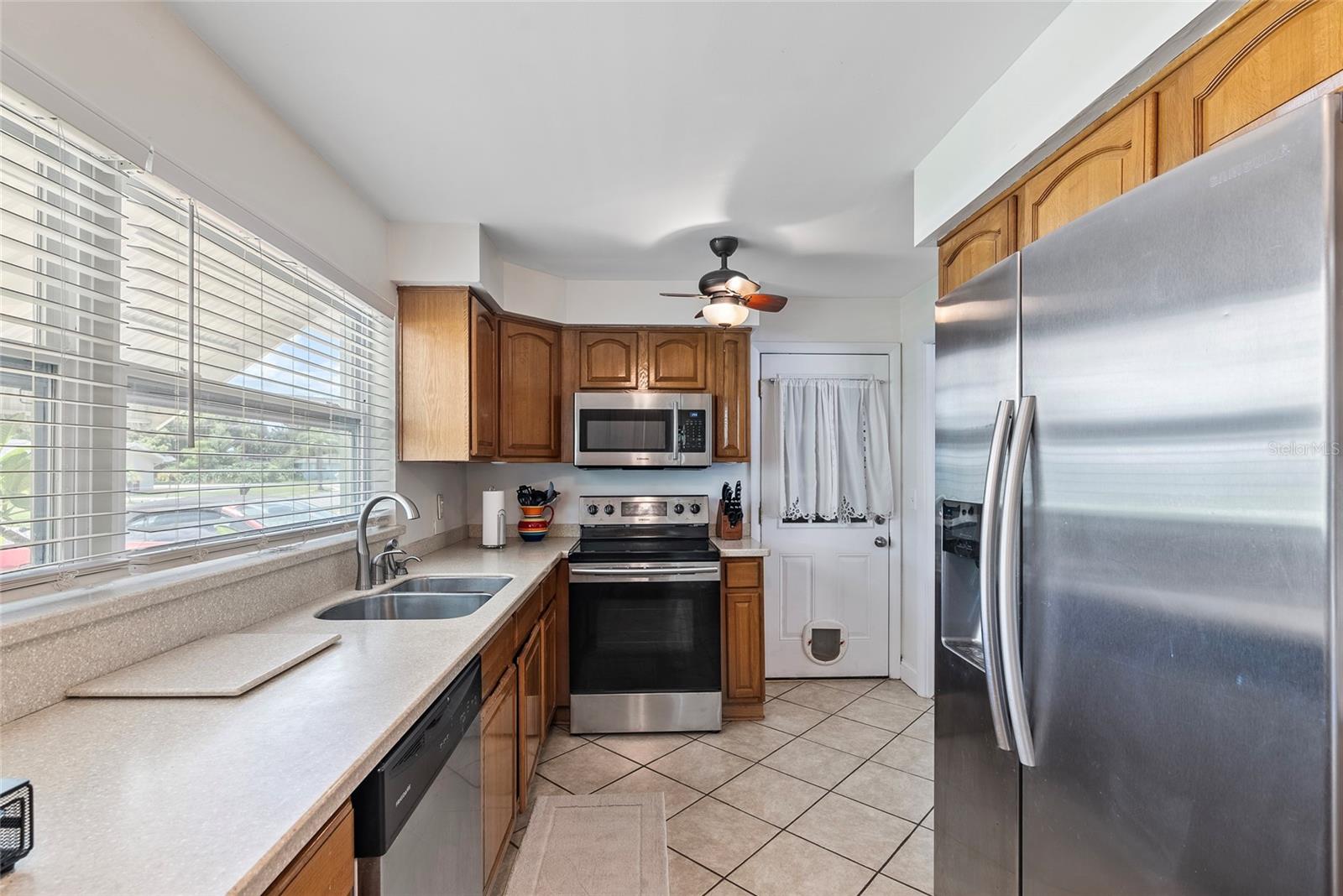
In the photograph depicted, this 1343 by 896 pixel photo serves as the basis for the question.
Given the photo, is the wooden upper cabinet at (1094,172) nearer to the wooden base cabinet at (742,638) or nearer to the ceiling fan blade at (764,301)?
the ceiling fan blade at (764,301)

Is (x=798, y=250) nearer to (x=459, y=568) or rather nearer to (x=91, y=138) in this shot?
(x=459, y=568)

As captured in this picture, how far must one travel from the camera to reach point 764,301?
9.02 feet

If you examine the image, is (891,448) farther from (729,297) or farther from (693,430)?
(729,297)

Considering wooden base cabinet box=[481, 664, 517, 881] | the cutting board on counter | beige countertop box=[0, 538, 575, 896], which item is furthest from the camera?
wooden base cabinet box=[481, 664, 517, 881]

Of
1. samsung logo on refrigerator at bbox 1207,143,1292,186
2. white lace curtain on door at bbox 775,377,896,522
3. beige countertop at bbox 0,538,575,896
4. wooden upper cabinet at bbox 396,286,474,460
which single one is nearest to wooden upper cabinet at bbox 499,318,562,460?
wooden upper cabinet at bbox 396,286,474,460

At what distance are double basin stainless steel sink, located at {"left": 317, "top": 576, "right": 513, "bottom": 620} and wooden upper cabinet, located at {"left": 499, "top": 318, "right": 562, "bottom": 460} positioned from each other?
99cm

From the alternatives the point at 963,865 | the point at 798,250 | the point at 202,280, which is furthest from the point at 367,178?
the point at 963,865

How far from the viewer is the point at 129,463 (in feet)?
4.32

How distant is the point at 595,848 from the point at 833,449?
8.42 feet

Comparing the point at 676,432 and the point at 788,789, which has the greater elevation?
the point at 676,432

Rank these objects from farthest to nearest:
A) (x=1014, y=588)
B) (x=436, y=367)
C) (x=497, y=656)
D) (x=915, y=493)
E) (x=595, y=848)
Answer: (x=915, y=493)
(x=436, y=367)
(x=595, y=848)
(x=497, y=656)
(x=1014, y=588)

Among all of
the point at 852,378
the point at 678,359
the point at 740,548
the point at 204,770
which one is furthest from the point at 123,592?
the point at 852,378

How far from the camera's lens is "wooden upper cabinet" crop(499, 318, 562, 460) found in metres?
3.29

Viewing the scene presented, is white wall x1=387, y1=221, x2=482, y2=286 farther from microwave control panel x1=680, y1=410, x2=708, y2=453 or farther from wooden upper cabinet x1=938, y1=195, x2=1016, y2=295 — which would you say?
wooden upper cabinet x1=938, y1=195, x2=1016, y2=295
